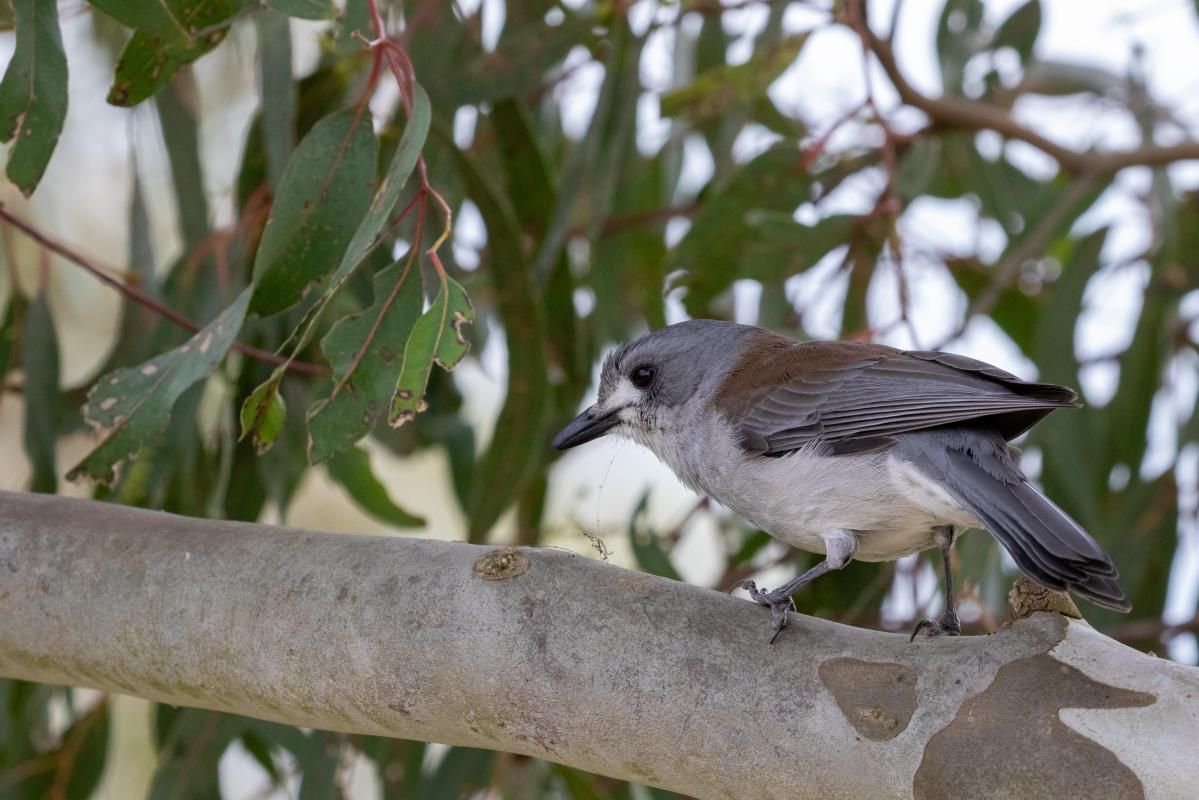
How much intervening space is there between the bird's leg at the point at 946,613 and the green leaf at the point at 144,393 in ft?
3.62

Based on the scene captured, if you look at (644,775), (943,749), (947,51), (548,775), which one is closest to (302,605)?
(644,775)

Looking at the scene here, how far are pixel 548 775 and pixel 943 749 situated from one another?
1.63 m

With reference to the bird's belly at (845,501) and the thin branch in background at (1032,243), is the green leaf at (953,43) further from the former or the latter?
the bird's belly at (845,501)

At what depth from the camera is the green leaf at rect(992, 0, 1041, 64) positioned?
3.67 meters

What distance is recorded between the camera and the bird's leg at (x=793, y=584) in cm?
161

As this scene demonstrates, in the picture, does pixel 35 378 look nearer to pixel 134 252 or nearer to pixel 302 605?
pixel 134 252

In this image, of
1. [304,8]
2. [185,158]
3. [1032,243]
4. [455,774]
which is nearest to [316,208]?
[304,8]

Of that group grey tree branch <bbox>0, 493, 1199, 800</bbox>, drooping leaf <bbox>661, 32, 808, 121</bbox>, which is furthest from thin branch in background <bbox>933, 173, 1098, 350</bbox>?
grey tree branch <bbox>0, 493, 1199, 800</bbox>

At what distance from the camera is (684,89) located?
10.1 feet

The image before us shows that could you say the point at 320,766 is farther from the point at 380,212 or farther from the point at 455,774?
the point at 380,212

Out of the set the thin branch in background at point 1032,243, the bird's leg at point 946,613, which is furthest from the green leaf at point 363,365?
the thin branch in background at point 1032,243

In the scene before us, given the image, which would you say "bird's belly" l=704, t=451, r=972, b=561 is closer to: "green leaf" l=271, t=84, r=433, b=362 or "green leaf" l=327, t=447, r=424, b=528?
"green leaf" l=327, t=447, r=424, b=528

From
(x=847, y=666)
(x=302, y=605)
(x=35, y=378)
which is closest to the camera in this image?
(x=847, y=666)

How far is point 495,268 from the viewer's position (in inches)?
112
